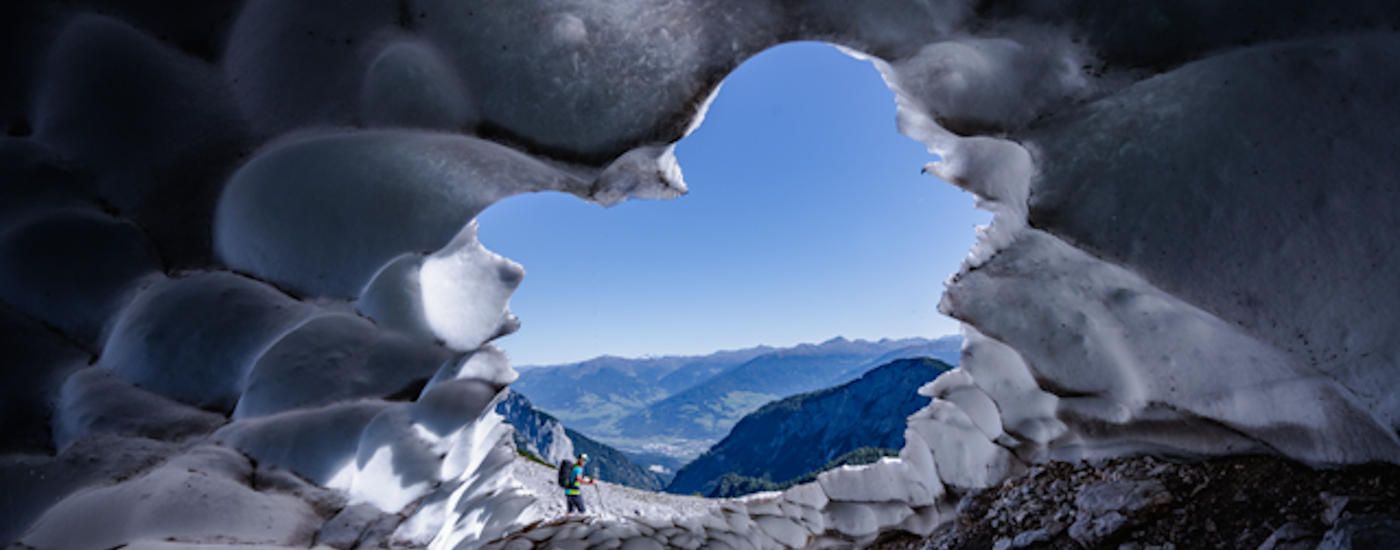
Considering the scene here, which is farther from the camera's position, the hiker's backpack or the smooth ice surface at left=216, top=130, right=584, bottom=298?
the hiker's backpack

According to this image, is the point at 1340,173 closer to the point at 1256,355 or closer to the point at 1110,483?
the point at 1256,355

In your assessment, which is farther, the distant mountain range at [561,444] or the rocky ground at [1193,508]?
the distant mountain range at [561,444]

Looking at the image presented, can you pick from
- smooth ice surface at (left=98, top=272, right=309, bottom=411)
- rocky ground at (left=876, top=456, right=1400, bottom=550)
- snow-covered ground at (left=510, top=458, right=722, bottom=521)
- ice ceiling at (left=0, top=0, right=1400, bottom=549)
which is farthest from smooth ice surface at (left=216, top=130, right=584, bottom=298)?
snow-covered ground at (left=510, top=458, right=722, bottom=521)

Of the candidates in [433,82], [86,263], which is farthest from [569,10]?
[86,263]

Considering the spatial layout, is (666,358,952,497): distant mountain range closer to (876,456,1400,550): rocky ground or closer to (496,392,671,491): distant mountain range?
(496,392,671,491): distant mountain range

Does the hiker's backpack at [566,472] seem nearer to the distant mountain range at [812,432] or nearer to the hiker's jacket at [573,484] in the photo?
the hiker's jacket at [573,484]

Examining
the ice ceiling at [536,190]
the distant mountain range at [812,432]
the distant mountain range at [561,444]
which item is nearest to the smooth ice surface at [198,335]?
the ice ceiling at [536,190]

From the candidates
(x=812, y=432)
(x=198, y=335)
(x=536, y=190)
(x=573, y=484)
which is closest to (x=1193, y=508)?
(x=536, y=190)
